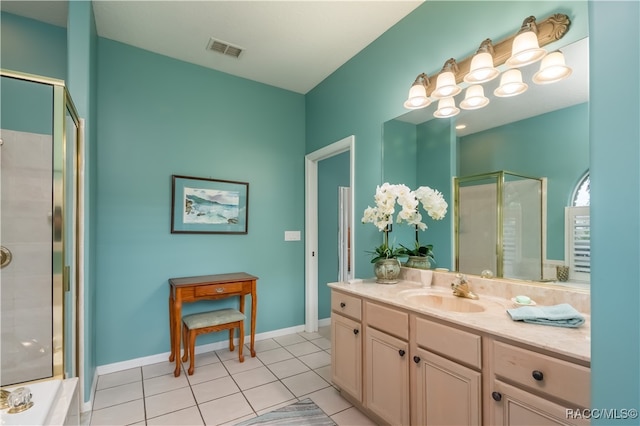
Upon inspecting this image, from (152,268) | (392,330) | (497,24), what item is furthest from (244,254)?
(497,24)

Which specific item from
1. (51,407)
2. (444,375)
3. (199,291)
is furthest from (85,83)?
(444,375)

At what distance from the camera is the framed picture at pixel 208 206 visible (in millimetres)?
2920

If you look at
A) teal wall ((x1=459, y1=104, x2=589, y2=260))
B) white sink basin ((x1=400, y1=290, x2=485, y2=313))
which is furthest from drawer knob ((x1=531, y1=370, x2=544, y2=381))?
teal wall ((x1=459, y1=104, x2=589, y2=260))

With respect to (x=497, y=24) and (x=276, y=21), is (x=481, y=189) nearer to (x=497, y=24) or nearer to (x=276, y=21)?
(x=497, y=24)

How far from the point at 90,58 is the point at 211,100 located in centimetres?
112

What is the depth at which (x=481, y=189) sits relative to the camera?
6.33 ft

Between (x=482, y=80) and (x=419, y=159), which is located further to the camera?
(x=419, y=159)

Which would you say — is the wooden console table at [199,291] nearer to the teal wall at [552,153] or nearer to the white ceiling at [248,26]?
the white ceiling at [248,26]

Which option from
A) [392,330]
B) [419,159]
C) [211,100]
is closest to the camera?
[392,330]

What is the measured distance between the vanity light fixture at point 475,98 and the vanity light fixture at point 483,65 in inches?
2.8

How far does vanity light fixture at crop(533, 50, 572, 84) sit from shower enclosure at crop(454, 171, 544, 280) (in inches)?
20.3

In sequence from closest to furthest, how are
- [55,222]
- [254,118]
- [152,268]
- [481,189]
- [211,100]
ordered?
[55,222] < [481,189] < [152,268] < [211,100] < [254,118]

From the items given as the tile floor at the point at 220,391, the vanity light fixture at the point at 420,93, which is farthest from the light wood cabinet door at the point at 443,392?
the vanity light fixture at the point at 420,93

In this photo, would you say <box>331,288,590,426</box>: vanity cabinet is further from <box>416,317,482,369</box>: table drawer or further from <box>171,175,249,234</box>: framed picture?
<box>171,175,249,234</box>: framed picture
